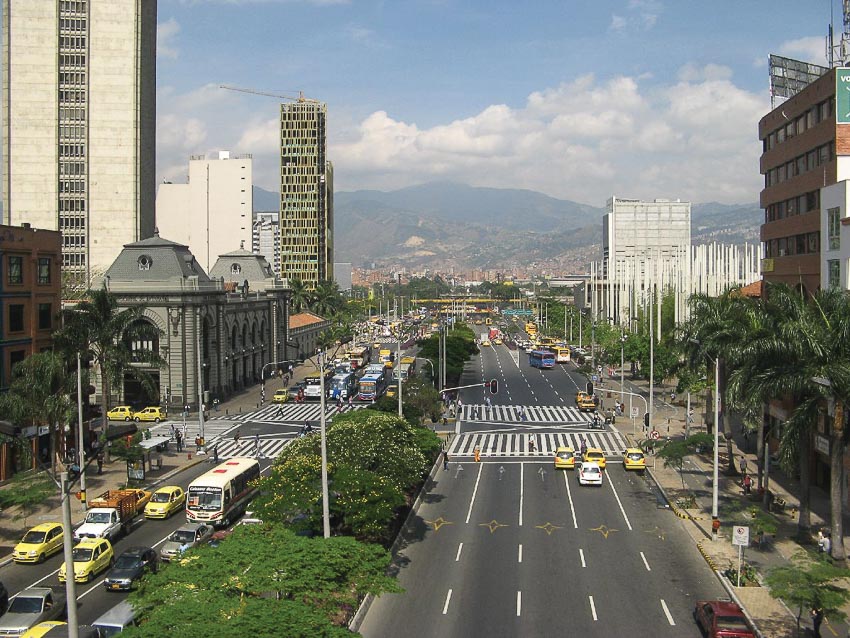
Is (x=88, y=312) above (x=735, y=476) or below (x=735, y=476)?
above

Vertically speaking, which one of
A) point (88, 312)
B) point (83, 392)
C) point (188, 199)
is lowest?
point (83, 392)

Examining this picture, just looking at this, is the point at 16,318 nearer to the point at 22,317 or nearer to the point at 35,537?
the point at 22,317

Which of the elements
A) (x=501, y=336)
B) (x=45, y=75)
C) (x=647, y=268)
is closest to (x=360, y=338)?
(x=501, y=336)

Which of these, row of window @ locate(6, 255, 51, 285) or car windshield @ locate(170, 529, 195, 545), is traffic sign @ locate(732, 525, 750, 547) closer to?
car windshield @ locate(170, 529, 195, 545)

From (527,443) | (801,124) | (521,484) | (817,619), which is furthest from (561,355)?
(817,619)

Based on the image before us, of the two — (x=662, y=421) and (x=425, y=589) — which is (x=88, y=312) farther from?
(x=662, y=421)
